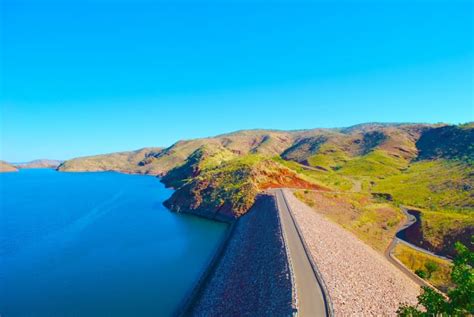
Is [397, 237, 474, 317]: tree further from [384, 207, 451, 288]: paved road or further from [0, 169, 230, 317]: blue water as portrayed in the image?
[384, 207, 451, 288]: paved road

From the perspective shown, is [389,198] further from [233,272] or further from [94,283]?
[94,283]

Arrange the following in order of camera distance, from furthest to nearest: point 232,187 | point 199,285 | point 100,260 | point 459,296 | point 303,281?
point 232,187 < point 100,260 < point 199,285 < point 303,281 < point 459,296

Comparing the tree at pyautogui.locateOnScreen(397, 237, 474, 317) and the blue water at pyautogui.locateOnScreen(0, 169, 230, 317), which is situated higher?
the tree at pyautogui.locateOnScreen(397, 237, 474, 317)

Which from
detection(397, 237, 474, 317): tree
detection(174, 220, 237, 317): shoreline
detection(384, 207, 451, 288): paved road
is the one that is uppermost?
detection(397, 237, 474, 317): tree

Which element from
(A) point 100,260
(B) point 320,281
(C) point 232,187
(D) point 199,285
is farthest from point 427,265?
(A) point 100,260

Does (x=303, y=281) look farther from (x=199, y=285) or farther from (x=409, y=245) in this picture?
(x=409, y=245)

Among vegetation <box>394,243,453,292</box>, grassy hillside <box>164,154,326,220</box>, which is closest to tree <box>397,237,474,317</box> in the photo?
vegetation <box>394,243,453,292</box>
